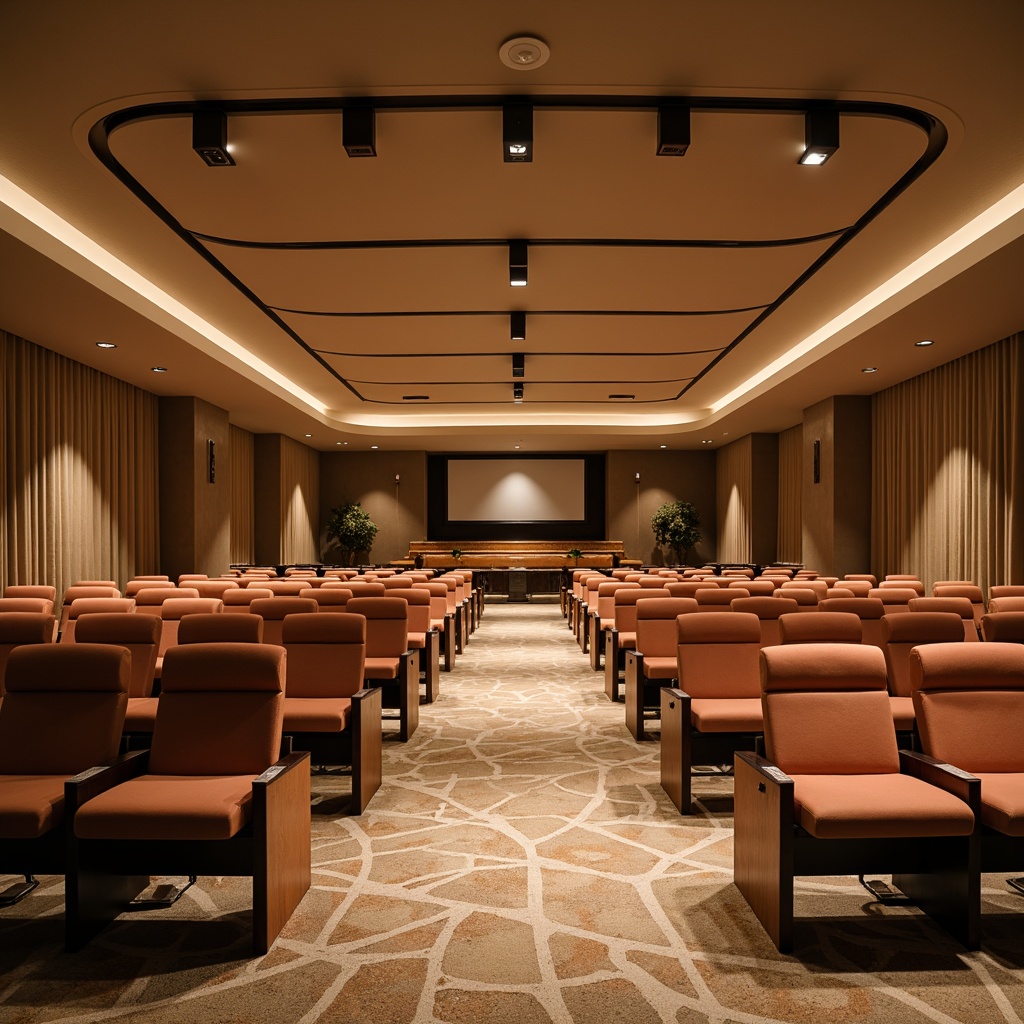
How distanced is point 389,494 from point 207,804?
18340mm

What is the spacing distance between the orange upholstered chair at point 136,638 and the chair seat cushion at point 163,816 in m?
1.73

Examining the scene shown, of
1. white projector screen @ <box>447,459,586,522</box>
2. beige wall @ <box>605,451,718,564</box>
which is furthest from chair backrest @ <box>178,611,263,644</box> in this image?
white projector screen @ <box>447,459,586,522</box>

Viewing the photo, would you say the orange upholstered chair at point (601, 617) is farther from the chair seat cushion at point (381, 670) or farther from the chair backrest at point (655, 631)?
the chair seat cushion at point (381, 670)

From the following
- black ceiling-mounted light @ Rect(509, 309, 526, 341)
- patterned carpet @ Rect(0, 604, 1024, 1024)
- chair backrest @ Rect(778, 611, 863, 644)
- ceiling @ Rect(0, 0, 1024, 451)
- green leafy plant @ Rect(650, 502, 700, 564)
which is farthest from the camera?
green leafy plant @ Rect(650, 502, 700, 564)

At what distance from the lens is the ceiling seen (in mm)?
4020

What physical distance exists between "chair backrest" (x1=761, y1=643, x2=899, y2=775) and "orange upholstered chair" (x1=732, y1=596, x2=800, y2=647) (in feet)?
7.35

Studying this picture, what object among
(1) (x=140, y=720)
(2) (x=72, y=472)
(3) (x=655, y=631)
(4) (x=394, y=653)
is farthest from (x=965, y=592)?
(2) (x=72, y=472)

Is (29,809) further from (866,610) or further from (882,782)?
(866,610)

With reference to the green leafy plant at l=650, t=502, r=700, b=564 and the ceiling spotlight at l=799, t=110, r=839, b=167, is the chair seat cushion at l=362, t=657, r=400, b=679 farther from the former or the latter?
the green leafy plant at l=650, t=502, r=700, b=564

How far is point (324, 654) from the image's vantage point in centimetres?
475

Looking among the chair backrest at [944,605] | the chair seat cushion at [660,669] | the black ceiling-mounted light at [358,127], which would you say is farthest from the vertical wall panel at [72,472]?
the chair backrest at [944,605]

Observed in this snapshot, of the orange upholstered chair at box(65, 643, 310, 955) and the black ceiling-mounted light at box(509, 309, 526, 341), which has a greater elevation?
the black ceiling-mounted light at box(509, 309, 526, 341)

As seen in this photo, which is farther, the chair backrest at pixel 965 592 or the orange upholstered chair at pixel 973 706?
the chair backrest at pixel 965 592

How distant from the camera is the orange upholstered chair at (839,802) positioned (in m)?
2.77
